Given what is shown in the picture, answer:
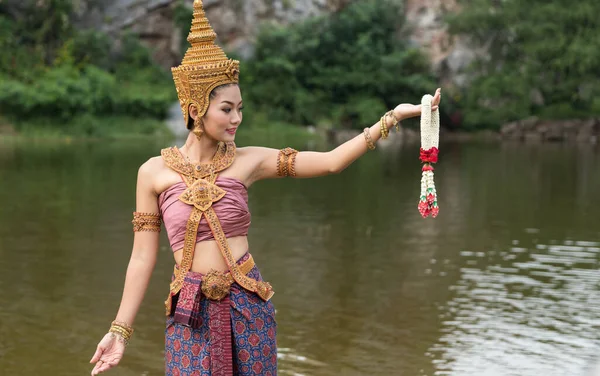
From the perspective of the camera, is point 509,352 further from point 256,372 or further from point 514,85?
point 514,85

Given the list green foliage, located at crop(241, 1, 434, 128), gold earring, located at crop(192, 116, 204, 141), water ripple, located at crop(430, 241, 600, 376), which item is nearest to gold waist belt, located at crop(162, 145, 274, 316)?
gold earring, located at crop(192, 116, 204, 141)

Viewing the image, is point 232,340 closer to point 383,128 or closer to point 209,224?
point 209,224

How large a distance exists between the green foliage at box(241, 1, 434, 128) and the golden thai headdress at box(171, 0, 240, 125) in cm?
2424

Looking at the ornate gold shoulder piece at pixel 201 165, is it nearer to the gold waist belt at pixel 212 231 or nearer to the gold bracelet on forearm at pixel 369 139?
the gold waist belt at pixel 212 231

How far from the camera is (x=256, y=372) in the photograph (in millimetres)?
3021

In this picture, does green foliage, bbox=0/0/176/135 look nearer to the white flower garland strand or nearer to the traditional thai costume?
the traditional thai costume

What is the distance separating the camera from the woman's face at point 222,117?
3.06 metres

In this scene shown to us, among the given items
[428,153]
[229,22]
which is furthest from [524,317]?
[229,22]

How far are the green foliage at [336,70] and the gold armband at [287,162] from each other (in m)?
24.2

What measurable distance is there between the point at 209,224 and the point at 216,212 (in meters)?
0.04

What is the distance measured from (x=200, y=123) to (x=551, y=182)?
12.6 meters

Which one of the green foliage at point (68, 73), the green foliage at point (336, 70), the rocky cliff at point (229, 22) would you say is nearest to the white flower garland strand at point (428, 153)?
the green foliage at point (68, 73)

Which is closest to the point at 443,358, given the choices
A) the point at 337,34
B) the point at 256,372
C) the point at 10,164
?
the point at 256,372

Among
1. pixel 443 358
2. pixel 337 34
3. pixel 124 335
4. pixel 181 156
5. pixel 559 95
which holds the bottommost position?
pixel 443 358
